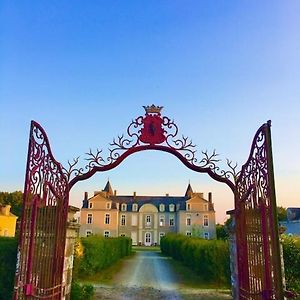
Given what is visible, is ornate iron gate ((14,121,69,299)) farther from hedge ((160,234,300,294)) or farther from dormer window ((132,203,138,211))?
dormer window ((132,203,138,211))

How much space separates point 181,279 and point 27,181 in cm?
1075

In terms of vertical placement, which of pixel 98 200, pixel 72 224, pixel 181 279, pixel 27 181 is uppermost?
pixel 98 200

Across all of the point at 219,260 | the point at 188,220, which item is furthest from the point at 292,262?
the point at 188,220

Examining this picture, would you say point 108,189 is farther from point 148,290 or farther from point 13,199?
point 148,290

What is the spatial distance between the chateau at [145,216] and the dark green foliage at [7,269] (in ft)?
114

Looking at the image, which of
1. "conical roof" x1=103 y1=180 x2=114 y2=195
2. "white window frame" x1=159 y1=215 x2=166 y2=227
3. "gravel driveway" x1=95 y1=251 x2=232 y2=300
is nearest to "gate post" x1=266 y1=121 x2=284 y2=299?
"gravel driveway" x1=95 y1=251 x2=232 y2=300

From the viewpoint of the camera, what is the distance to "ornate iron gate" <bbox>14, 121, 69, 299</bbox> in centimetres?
398

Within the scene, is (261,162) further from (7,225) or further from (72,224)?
(7,225)

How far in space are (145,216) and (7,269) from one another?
3977 cm

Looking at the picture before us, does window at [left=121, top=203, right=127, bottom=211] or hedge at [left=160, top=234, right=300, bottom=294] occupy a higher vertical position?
window at [left=121, top=203, right=127, bottom=211]

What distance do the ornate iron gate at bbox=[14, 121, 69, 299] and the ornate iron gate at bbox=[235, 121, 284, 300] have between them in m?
2.41

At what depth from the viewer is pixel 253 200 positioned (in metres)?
4.24

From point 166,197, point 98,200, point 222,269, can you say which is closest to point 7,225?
point 98,200

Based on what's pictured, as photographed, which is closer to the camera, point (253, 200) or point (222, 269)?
point (253, 200)
